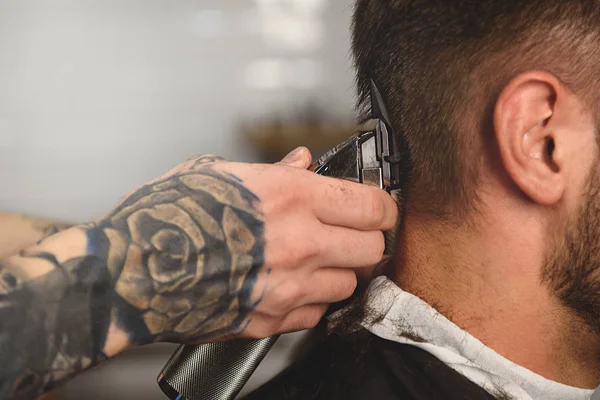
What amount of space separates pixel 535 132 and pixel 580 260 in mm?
264

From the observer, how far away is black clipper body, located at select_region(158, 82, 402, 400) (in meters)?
1.31

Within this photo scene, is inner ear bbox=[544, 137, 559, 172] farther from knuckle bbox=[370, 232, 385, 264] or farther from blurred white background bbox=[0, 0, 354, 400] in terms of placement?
blurred white background bbox=[0, 0, 354, 400]

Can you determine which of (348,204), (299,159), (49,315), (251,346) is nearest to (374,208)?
(348,204)

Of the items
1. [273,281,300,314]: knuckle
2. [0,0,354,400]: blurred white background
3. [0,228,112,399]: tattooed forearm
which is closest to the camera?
[0,228,112,399]: tattooed forearm

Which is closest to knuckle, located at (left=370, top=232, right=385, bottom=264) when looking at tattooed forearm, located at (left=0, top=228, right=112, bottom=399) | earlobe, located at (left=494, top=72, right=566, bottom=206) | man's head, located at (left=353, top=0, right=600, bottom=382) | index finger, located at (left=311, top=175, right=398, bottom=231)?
index finger, located at (left=311, top=175, right=398, bottom=231)

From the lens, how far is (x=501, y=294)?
49.8 inches

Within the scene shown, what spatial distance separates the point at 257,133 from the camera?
3.32 m

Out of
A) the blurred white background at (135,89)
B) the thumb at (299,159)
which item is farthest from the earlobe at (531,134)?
the blurred white background at (135,89)

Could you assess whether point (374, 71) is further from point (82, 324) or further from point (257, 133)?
point (257, 133)

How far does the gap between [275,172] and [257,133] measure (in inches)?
86.6

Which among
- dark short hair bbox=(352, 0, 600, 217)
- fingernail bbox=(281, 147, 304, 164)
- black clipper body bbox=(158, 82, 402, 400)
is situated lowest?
black clipper body bbox=(158, 82, 402, 400)

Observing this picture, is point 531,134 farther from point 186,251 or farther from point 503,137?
point 186,251

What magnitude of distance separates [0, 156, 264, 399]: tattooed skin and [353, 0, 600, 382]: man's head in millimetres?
386

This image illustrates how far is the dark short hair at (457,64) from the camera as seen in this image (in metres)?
1.17
